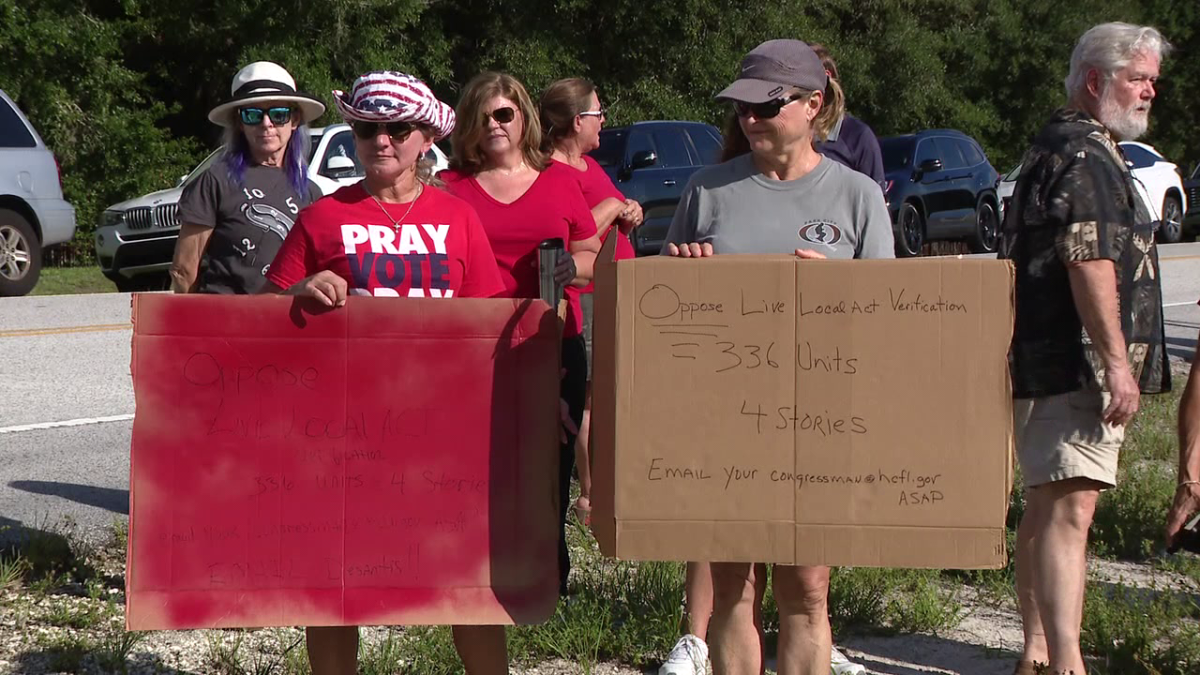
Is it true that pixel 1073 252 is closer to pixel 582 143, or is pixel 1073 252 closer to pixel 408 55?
pixel 582 143

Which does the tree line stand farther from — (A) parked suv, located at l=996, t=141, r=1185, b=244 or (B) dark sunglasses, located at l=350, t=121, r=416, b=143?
(B) dark sunglasses, located at l=350, t=121, r=416, b=143

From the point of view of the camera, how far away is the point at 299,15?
26.0 metres

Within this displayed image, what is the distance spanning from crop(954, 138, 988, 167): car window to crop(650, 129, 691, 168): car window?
5651 mm

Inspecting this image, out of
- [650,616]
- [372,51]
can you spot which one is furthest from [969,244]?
[650,616]

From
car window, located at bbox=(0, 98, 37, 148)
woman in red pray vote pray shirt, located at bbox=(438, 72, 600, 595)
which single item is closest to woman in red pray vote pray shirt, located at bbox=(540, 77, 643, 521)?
woman in red pray vote pray shirt, located at bbox=(438, 72, 600, 595)

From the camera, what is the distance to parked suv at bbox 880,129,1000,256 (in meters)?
21.1

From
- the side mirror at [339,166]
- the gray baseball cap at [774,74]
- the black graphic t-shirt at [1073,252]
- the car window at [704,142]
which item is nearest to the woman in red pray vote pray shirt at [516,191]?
the gray baseball cap at [774,74]

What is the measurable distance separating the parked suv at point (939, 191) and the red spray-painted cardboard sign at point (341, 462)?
1708 centimetres

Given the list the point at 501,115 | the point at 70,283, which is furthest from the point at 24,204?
the point at 501,115

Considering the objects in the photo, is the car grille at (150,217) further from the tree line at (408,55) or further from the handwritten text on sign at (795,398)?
the handwritten text on sign at (795,398)

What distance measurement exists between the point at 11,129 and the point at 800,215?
12556 millimetres

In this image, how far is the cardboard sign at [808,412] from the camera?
11.0ft

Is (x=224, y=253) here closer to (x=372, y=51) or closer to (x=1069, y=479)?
(x=1069, y=479)

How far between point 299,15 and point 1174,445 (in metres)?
19.9
